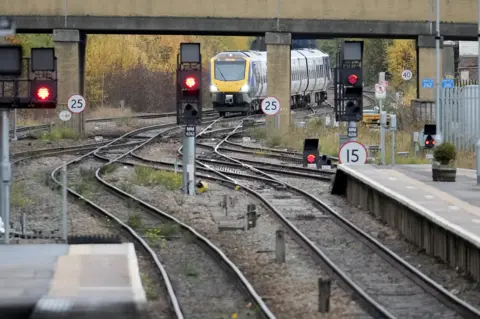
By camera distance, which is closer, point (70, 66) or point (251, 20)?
point (251, 20)

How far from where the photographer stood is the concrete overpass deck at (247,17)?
1861 inches

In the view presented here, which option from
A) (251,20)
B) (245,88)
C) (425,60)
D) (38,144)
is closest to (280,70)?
(251,20)

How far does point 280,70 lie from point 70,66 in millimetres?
8602

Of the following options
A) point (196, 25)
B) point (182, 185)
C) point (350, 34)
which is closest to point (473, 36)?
point (350, 34)

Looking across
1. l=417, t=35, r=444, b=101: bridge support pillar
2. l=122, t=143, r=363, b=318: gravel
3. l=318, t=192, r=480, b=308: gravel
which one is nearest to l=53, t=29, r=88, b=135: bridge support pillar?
l=417, t=35, r=444, b=101: bridge support pillar

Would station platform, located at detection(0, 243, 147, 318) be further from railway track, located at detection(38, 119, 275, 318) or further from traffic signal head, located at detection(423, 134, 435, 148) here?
traffic signal head, located at detection(423, 134, 435, 148)

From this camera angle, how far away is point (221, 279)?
1656 cm

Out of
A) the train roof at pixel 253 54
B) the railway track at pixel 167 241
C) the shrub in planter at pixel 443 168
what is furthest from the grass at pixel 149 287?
the train roof at pixel 253 54

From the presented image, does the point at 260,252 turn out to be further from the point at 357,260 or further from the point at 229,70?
the point at 229,70

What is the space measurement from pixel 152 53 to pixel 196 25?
39813 millimetres

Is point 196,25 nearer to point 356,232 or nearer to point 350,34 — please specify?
point 350,34

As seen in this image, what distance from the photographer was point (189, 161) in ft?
89.4

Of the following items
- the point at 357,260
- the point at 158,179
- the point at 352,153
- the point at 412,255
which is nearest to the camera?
the point at 357,260

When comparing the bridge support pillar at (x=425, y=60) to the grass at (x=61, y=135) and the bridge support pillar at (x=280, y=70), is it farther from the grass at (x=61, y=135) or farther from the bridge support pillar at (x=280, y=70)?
the grass at (x=61, y=135)
